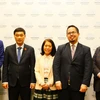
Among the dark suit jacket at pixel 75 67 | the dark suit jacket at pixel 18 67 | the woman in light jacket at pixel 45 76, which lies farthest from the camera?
the dark suit jacket at pixel 18 67

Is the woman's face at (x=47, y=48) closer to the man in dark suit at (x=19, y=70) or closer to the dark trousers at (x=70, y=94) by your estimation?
the man in dark suit at (x=19, y=70)

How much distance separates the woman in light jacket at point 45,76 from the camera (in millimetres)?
2818

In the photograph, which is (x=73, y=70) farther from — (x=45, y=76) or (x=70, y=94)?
(x=45, y=76)

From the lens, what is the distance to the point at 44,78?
287cm

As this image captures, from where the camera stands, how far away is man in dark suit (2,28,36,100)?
297cm

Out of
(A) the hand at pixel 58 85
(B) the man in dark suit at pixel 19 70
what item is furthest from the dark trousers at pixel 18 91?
(A) the hand at pixel 58 85

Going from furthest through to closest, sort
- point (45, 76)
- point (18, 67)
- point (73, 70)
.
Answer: point (18, 67), point (45, 76), point (73, 70)

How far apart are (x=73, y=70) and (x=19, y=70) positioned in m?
0.82

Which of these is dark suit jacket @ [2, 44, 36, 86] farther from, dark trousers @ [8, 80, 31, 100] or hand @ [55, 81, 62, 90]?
hand @ [55, 81, 62, 90]

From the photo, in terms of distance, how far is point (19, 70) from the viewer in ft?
9.71

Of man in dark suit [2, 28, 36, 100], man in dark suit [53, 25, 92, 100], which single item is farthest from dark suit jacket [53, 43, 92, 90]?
man in dark suit [2, 28, 36, 100]

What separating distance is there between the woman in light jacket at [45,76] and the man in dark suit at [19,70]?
0.54ft

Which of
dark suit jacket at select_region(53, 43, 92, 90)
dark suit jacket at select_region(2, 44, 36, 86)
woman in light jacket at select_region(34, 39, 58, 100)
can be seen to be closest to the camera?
dark suit jacket at select_region(53, 43, 92, 90)

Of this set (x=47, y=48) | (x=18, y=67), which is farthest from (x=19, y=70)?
(x=47, y=48)
